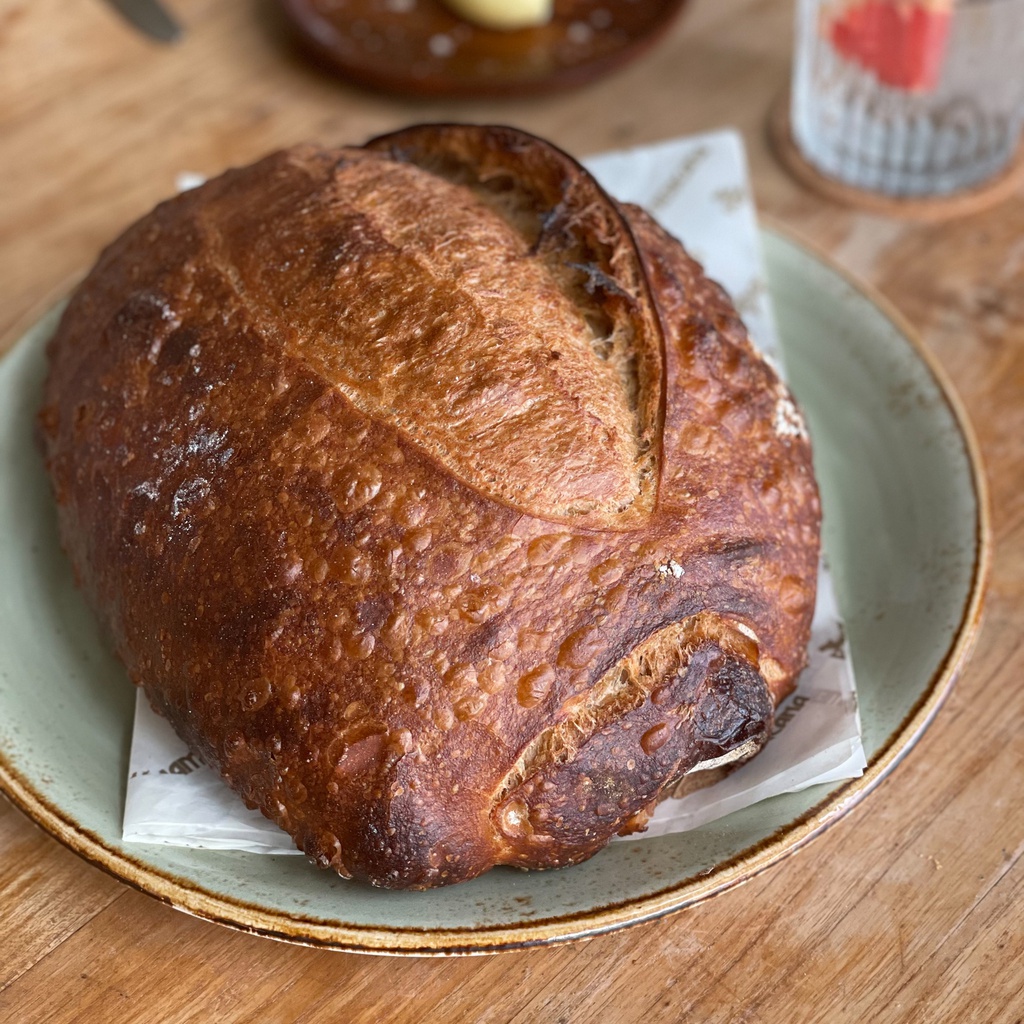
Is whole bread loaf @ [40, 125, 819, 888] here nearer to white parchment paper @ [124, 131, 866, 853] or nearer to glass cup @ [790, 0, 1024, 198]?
white parchment paper @ [124, 131, 866, 853]

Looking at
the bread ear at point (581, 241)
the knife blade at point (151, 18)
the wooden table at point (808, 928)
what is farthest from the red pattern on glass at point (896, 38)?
the knife blade at point (151, 18)

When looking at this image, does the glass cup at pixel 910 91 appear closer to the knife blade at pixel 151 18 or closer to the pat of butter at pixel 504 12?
the pat of butter at pixel 504 12

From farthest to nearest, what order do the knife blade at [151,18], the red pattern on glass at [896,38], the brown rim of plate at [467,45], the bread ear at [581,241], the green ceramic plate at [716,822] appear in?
the knife blade at [151,18]
the brown rim of plate at [467,45]
the red pattern on glass at [896,38]
the bread ear at [581,241]
the green ceramic plate at [716,822]

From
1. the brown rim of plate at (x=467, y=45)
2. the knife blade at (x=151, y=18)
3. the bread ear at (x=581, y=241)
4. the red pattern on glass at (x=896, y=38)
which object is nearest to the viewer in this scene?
the bread ear at (x=581, y=241)

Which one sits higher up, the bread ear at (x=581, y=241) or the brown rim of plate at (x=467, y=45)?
the bread ear at (x=581, y=241)

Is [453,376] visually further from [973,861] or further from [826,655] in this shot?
[973,861]

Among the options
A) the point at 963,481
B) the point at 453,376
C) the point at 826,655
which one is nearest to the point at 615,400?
the point at 453,376
